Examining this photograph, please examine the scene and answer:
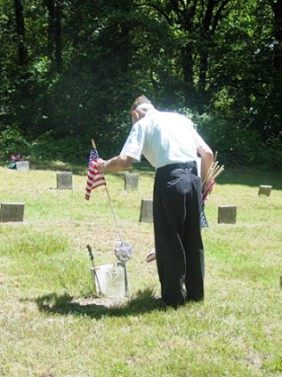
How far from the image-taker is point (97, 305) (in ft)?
15.9

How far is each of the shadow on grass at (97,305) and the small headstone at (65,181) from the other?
6.68m

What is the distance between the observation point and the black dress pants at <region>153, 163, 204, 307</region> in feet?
14.5

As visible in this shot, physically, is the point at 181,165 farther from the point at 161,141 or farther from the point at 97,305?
the point at 97,305

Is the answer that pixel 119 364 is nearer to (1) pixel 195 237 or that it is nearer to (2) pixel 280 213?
(1) pixel 195 237

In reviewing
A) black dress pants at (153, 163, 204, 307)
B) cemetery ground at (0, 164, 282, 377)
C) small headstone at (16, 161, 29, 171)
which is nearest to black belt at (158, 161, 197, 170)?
black dress pants at (153, 163, 204, 307)

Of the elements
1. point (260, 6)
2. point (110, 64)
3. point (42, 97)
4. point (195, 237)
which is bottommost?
point (195, 237)

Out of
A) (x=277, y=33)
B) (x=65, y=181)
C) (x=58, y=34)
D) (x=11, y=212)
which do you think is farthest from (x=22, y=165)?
(x=277, y=33)

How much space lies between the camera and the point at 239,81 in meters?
21.1

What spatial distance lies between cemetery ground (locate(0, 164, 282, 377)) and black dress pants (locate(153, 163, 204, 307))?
0.96 ft

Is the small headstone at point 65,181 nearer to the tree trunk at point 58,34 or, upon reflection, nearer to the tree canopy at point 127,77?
the tree canopy at point 127,77

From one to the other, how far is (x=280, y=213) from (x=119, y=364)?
767cm

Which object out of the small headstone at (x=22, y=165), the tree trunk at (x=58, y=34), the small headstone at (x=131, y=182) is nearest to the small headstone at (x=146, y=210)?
the small headstone at (x=131, y=182)

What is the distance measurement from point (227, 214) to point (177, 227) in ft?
15.6

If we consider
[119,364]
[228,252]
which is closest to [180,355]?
[119,364]
